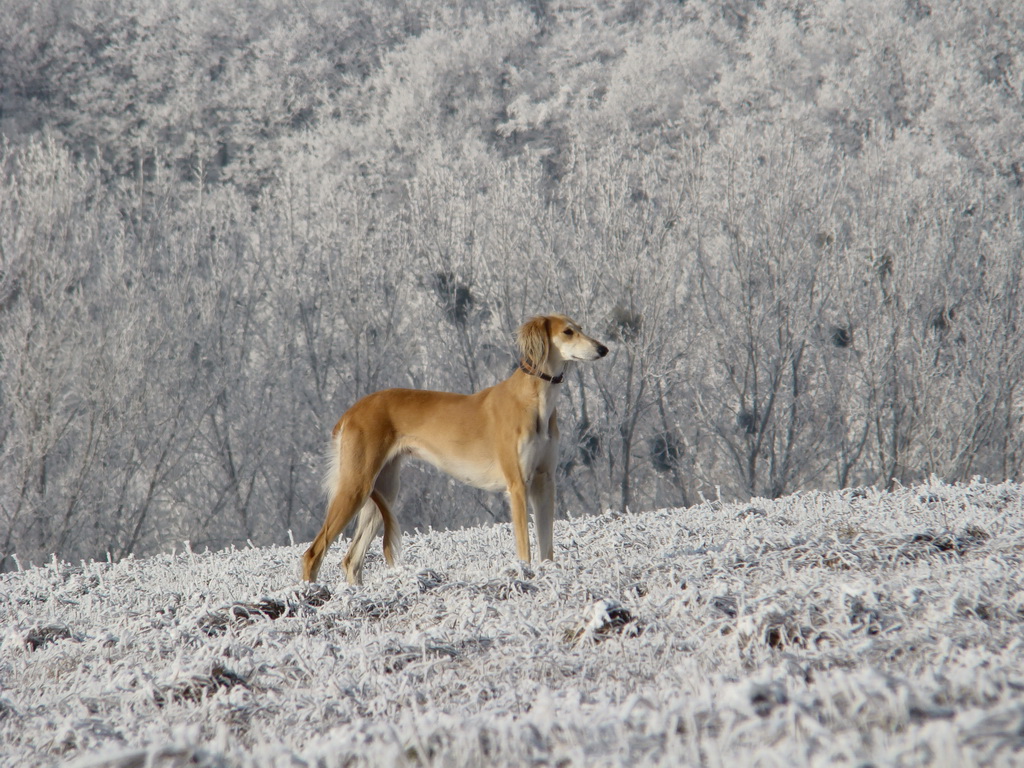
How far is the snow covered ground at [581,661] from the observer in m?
1.84

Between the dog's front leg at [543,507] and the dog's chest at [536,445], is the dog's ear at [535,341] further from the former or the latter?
the dog's front leg at [543,507]

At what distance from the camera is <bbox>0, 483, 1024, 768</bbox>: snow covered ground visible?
184 cm

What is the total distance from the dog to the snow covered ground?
0.67m

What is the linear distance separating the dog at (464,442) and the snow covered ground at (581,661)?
671 mm

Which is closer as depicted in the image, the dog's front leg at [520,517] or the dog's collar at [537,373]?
the dog's front leg at [520,517]

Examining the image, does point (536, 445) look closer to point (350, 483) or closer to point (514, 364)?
point (350, 483)

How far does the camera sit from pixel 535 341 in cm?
645

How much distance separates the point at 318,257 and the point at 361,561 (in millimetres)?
17940

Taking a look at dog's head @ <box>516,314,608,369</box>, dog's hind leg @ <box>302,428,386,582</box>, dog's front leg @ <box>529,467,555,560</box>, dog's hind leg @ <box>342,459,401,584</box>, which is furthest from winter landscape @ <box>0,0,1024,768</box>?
dog's head @ <box>516,314,608,369</box>

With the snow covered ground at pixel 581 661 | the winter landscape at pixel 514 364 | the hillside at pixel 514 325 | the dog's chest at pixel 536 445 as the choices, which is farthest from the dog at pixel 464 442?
the hillside at pixel 514 325

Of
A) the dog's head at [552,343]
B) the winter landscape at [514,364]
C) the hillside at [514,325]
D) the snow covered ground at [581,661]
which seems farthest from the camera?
the hillside at [514,325]

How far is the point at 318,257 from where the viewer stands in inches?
909

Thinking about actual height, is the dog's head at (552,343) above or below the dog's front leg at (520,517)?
above

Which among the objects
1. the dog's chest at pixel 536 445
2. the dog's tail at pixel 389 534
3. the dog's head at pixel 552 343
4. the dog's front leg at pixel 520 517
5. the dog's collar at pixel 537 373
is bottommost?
the dog's tail at pixel 389 534
